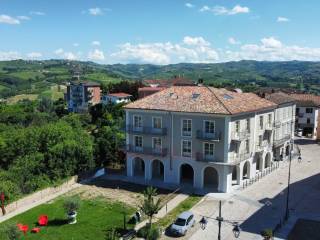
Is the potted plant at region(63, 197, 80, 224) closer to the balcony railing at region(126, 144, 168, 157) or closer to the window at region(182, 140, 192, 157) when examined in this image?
the balcony railing at region(126, 144, 168, 157)

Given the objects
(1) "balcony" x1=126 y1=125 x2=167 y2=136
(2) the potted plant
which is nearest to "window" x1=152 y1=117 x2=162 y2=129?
(1) "balcony" x1=126 y1=125 x2=167 y2=136

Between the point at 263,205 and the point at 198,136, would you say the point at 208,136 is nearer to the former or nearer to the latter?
the point at 198,136

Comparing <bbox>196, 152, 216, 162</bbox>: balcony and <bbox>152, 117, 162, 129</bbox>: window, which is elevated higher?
<bbox>152, 117, 162, 129</bbox>: window

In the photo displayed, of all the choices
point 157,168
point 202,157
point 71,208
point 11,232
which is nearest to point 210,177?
point 202,157

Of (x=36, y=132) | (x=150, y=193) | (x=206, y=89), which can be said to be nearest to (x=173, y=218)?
(x=150, y=193)

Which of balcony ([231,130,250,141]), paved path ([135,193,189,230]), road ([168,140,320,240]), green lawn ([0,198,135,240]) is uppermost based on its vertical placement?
balcony ([231,130,250,141])

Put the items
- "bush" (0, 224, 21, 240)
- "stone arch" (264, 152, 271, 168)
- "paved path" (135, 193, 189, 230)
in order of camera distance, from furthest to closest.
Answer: "stone arch" (264, 152, 271, 168)
"paved path" (135, 193, 189, 230)
"bush" (0, 224, 21, 240)

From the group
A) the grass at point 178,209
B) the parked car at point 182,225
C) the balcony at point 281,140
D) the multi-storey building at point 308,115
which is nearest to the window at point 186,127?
the grass at point 178,209
